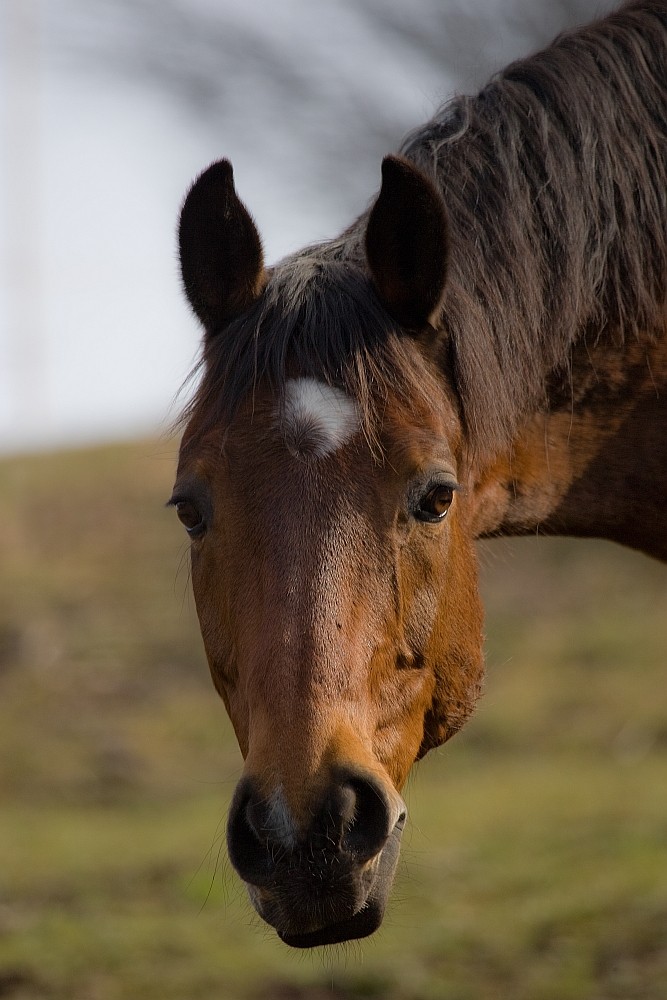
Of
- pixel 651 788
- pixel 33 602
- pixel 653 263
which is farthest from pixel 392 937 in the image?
pixel 33 602

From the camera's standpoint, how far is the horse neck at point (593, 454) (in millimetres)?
3408

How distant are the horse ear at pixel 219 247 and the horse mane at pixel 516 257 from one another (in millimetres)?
77

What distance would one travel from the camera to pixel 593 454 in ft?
11.6

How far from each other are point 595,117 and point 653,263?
0.44 meters

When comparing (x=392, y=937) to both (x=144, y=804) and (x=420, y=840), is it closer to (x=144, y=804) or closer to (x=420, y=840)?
(x=420, y=840)

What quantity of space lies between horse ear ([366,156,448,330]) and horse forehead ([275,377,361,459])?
12.2 inches

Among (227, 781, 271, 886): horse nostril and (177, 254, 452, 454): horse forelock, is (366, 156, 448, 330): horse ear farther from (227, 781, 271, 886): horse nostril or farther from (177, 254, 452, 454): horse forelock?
(227, 781, 271, 886): horse nostril

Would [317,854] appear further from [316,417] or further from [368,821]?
[316,417]

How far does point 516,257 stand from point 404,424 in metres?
0.67

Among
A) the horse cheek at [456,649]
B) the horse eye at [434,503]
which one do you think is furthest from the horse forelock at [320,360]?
the horse cheek at [456,649]

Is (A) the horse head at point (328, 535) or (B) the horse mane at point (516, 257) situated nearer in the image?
(A) the horse head at point (328, 535)

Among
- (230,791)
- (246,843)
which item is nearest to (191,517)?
(246,843)

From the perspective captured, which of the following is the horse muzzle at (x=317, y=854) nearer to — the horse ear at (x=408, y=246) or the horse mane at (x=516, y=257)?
the horse mane at (x=516, y=257)

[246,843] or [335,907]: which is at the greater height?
[246,843]
